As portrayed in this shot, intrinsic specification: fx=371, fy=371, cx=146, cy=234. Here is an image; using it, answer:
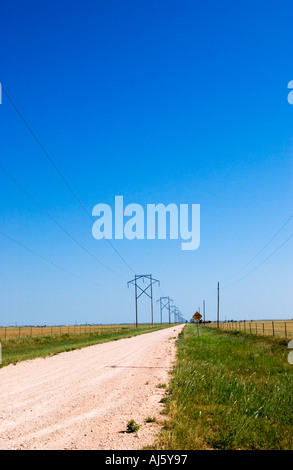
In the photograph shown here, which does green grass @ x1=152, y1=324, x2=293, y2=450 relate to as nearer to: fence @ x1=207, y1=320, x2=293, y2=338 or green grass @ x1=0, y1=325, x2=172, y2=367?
green grass @ x1=0, y1=325, x2=172, y2=367

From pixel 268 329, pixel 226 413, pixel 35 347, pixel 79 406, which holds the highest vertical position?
pixel 226 413

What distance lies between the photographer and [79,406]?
9.07 meters

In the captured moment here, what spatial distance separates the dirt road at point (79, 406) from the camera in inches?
250

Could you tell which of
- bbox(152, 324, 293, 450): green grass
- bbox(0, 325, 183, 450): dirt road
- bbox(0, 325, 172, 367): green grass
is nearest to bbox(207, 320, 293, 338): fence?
bbox(0, 325, 172, 367): green grass

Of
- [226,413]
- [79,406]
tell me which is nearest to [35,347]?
[79,406]

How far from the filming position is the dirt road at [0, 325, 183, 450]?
6.36 m

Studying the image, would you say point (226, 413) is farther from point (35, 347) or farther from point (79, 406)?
point (35, 347)

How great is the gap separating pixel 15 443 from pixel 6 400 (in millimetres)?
4125

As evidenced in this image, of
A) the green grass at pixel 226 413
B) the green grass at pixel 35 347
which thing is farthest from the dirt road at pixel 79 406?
the green grass at pixel 35 347

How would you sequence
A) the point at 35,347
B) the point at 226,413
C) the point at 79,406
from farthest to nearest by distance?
the point at 35,347, the point at 79,406, the point at 226,413

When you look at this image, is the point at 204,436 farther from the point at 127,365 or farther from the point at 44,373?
the point at 127,365

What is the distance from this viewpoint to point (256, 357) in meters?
19.0
